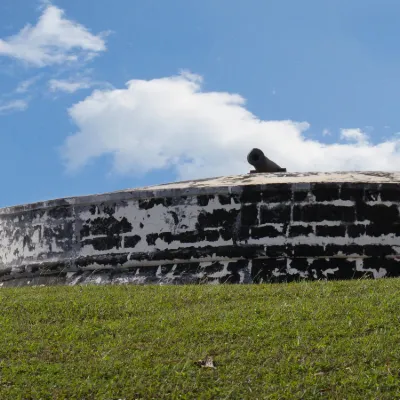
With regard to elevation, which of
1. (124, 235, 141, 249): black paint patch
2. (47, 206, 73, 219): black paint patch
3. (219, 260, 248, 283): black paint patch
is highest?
(47, 206, 73, 219): black paint patch

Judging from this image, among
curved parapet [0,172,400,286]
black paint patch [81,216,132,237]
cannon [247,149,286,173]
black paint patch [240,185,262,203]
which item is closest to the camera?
curved parapet [0,172,400,286]

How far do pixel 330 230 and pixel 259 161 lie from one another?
3188 mm

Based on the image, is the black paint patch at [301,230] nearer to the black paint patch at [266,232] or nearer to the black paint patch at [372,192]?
the black paint patch at [266,232]

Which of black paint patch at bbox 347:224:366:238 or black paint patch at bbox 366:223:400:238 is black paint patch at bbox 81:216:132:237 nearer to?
black paint patch at bbox 347:224:366:238

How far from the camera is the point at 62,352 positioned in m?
5.61

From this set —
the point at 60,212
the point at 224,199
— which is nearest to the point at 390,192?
the point at 224,199

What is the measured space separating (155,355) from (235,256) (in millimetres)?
3593

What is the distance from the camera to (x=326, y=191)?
886cm

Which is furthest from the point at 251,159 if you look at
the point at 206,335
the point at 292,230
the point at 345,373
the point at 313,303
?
the point at 345,373

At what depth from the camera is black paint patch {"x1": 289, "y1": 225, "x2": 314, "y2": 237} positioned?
28.9ft

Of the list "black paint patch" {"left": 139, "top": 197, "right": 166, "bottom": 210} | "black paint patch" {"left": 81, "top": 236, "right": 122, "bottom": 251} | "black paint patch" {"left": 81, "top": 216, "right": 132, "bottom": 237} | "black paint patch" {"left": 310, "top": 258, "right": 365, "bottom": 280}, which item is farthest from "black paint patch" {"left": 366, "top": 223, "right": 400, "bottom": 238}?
"black paint patch" {"left": 81, "top": 236, "right": 122, "bottom": 251}

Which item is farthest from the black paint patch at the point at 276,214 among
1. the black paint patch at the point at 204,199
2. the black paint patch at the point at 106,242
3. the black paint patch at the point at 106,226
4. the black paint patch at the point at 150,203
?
the black paint patch at the point at 106,242

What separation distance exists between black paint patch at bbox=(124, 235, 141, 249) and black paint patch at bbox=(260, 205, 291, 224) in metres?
1.63

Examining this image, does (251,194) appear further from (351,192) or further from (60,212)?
(60,212)
